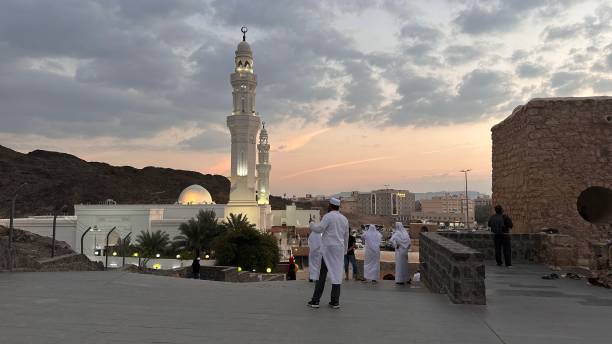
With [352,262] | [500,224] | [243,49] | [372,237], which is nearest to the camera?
[372,237]

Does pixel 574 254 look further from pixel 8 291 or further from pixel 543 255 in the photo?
pixel 8 291

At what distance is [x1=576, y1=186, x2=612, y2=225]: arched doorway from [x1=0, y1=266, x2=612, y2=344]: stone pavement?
483cm

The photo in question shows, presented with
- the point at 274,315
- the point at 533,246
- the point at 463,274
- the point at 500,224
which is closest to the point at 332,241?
the point at 274,315

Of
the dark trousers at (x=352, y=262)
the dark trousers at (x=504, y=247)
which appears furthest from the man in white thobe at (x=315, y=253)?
the dark trousers at (x=504, y=247)

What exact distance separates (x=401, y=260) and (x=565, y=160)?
5092 millimetres

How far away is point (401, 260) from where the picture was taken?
8.02 meters

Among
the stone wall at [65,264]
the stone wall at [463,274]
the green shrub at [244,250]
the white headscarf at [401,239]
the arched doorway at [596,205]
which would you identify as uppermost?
the arched doorway at [596,205]

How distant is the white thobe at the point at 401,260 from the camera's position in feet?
26.0

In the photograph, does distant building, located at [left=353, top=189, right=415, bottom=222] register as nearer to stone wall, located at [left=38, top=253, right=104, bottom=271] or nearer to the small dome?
the small dome

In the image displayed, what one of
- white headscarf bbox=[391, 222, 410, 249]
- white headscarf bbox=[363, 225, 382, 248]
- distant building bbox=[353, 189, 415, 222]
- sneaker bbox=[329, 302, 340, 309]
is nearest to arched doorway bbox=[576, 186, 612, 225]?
white headscarf bbox=[391, 222, 410, 249]

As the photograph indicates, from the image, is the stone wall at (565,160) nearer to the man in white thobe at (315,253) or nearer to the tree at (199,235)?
the man in white thobe at (315,253)

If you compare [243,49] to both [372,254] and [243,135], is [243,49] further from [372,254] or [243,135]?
[372,254]

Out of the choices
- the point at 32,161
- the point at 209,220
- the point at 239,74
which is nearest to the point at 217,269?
the point at 209,220

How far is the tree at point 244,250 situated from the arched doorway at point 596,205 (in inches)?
950
